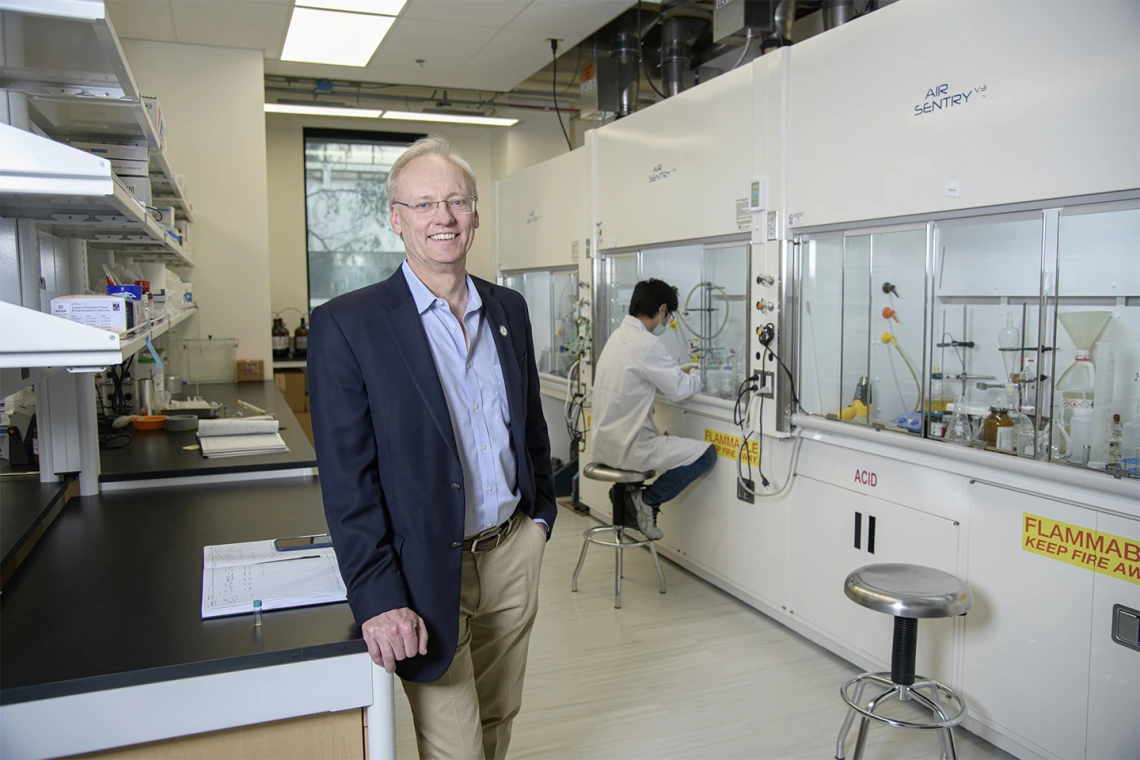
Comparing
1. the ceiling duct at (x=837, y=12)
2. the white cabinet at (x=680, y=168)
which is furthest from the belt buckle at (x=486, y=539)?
the ceiling duct at (x=837, y=12)

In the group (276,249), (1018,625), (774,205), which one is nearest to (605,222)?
(774,205)

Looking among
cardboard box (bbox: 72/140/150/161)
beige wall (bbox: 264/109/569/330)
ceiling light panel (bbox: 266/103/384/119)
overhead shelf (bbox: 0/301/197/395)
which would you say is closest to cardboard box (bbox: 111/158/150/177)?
cardboard box (bbox: 72/140/150/161)

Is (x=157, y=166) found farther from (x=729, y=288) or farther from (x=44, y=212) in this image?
(x=729, y=288)

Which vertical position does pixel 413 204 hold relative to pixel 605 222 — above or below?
below

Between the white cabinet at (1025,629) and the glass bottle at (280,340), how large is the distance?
5.92m

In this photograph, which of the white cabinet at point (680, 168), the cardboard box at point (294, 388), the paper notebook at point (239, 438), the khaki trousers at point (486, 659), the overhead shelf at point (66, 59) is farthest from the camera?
the cardboard box at point (294, 388)

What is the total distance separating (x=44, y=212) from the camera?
1.92 m

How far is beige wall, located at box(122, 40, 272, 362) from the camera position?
16.8ft

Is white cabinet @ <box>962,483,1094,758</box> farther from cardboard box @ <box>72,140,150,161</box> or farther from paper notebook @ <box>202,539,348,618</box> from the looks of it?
cardboard box @ <box>72,140,150,161</box>

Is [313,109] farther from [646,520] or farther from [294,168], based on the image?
[646,520]

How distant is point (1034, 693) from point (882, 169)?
1.61m

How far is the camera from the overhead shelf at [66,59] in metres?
1.40

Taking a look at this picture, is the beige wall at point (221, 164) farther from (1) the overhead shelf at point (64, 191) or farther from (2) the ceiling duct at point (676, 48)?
(1) the overhead shelf at point (64, 191)

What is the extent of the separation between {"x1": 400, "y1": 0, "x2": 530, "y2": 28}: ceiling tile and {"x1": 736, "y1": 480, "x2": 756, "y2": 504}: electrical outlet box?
276 cm
